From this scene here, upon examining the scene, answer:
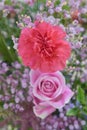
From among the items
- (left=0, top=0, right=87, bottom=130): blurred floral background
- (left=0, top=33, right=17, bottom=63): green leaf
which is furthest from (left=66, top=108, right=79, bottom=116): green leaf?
(left=0, top=33, right=17, bottom=63): green leaf

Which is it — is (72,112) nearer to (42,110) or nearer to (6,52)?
(42,110)

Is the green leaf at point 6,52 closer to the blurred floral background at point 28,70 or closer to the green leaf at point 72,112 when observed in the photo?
the blurred floral background at point 28,70

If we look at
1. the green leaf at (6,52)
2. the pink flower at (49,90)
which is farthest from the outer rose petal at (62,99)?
the green leaf at (6,52)

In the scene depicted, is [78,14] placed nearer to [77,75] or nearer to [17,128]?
[77,75]

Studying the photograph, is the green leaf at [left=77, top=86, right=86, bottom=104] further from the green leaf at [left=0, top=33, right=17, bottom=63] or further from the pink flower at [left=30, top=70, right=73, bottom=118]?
the green leaf at [left=0, top=33, right=17, bottom=63]

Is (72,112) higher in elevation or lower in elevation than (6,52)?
lower

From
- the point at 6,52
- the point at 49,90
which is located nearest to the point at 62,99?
the point at 49,90
